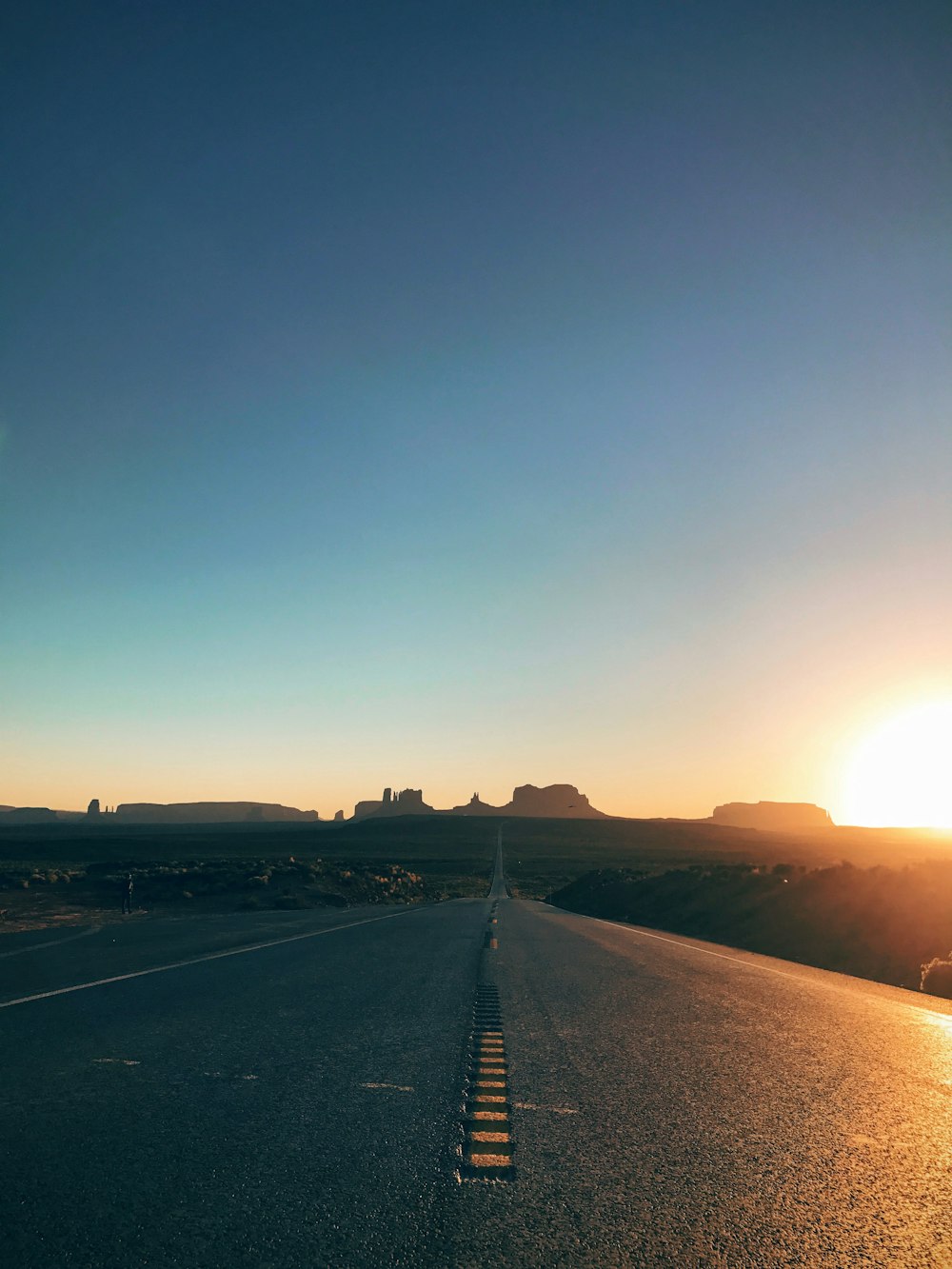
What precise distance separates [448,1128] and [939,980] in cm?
1242

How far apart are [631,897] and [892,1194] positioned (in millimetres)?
41914

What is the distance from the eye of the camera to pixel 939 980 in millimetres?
13609

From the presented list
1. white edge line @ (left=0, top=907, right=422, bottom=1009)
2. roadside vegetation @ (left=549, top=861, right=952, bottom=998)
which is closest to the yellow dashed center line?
white edge line @ (left=0, top=907, right=422, bottom=1009)

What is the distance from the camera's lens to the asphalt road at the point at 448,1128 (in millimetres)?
3219

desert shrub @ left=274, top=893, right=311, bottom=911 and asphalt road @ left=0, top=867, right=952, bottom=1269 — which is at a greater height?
asphalt road @ left=0, top=867, right=952, bottom=1269

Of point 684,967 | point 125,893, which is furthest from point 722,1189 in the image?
point 125,893

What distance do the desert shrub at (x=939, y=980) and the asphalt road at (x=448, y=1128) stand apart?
14.2ft

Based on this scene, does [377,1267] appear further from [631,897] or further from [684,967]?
[631,897]

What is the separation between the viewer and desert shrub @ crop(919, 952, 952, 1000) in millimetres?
13328

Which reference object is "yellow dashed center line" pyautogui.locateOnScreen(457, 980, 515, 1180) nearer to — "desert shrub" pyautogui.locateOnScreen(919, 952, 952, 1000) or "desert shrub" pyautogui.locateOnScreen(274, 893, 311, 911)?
"desert shrub" pyautogui.locateOnScreen(919, 952, 952, 1000)

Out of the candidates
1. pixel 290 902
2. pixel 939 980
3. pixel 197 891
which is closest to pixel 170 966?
pixel 939 980

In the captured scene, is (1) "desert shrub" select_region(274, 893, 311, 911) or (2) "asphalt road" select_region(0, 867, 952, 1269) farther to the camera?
(1) "desert shrub" select_region(274, 893, 311, 911)

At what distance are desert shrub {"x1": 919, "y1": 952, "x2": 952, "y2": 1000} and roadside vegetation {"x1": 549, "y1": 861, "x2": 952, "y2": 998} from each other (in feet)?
0.06

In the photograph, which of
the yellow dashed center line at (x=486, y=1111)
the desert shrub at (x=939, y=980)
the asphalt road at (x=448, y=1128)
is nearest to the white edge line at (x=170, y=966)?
the asphalt road at (x=448, y=1128)
